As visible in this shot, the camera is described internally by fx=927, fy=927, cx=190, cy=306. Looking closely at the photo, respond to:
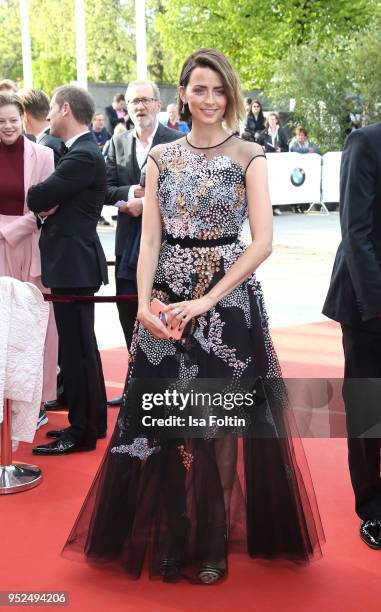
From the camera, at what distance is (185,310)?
3.39 meters

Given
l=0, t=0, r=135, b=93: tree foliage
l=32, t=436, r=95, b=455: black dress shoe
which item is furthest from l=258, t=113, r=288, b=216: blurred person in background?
l=0, t=0, r=135, b=93: tree foliage

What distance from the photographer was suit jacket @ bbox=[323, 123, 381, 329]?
357 centimetres

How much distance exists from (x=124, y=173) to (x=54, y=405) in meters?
1.58

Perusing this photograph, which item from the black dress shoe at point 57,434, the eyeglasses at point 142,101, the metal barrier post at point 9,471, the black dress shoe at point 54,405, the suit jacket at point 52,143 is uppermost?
the eyeglasses at point 142,101

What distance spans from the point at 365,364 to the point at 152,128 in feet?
8.20

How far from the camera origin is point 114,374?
22.4ft

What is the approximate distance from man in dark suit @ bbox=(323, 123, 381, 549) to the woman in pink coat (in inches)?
87.0

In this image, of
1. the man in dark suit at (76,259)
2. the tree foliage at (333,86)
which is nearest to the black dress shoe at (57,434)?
the man in dark suit at (76,259)

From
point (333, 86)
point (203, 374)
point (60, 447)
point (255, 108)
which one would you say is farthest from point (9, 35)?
point (203, 374)

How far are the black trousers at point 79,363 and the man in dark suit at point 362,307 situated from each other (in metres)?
1.73

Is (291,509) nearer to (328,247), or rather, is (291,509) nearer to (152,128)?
(152,128)

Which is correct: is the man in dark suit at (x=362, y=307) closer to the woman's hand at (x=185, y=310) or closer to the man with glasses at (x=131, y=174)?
the woman's hand at (x=185, y=310)

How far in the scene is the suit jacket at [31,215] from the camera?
213 inches

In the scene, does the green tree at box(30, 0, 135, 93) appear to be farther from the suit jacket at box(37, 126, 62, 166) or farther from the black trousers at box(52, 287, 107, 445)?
the black trousers at box(52, 287, 107, 445)
